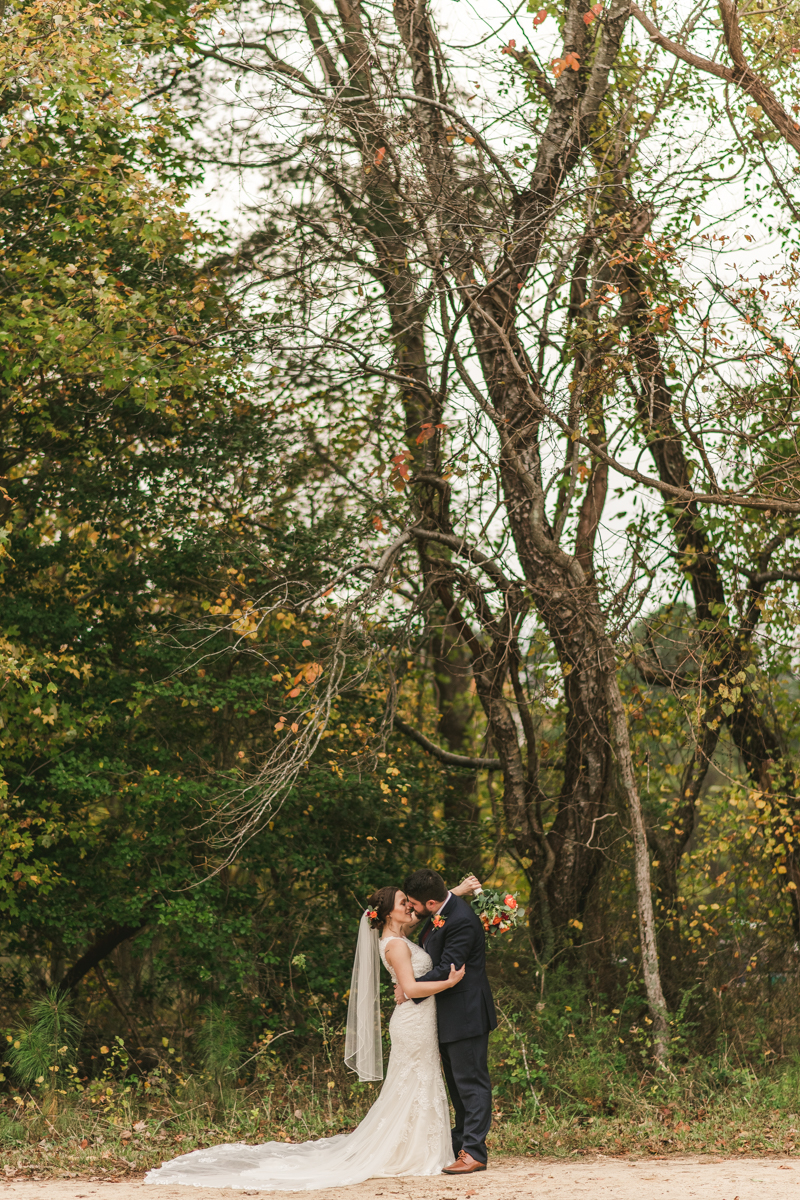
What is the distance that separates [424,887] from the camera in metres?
6.48

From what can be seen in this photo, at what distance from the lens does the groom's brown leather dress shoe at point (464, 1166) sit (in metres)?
6.13

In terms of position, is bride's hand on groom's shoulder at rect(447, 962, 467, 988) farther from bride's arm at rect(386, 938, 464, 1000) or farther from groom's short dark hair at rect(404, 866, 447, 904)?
groom's short dark hair at rect(404, 866, 447, 904)

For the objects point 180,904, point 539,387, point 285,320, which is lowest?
point 180,904

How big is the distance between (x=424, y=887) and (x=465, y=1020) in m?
0.80

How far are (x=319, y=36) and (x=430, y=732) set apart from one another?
8239 mm

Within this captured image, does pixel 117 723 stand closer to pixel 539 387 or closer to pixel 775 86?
pixel 539 387

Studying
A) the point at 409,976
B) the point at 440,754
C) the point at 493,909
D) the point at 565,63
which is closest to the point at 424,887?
the point at 409,976

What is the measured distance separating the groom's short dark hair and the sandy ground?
4.99 feet

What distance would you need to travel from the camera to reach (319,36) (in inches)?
448

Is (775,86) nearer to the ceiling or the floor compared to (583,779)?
nearer to the ceiling

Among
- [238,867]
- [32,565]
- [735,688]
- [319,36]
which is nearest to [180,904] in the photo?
[238,867]

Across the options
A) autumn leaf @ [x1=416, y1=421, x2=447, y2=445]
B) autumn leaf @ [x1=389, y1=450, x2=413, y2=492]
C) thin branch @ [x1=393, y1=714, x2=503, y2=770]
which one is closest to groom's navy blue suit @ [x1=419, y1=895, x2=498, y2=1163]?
autumn leaf @ [x1=389, y1=450, x2=413, y2=492]

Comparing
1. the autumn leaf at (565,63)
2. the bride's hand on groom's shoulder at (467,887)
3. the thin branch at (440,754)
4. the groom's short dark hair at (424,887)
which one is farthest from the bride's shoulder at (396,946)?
the autumn leaf at (565,63)

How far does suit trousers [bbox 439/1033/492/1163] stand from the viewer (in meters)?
6.24
